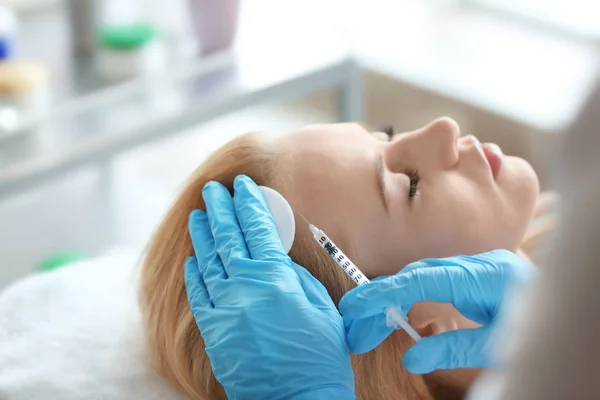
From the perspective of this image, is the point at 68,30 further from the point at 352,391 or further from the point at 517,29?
the point at 352,391

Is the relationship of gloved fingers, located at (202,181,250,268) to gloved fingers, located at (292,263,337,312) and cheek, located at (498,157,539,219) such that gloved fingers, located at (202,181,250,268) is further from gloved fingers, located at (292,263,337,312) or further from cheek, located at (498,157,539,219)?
cheek, located at (498,157,539,219)

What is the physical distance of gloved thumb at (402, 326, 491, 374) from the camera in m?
0.84

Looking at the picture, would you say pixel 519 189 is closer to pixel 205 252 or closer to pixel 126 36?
pixel 205 252

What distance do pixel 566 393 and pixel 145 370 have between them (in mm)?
842

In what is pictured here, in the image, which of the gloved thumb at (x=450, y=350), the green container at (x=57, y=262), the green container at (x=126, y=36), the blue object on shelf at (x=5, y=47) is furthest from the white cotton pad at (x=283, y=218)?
the blue object on shelf at (x=5, y=47)

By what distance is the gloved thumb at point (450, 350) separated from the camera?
844mm

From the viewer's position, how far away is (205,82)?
188 centimetres

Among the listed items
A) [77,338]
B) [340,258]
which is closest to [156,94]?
[77,338]

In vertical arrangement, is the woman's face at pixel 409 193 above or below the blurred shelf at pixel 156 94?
above

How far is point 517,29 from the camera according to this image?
2414mm

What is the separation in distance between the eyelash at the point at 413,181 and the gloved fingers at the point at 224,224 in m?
0.23

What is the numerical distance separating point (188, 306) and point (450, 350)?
0.38 metres

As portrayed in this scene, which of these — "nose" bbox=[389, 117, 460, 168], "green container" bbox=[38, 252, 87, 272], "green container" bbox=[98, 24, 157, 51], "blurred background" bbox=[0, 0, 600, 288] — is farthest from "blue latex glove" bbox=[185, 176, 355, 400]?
"green container" bbox=[98, 24, 157, 51]

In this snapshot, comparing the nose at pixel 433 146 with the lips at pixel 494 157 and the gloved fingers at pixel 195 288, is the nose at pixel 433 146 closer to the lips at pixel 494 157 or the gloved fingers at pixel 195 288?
the lips at pixel 494 157
